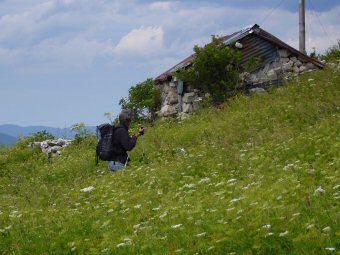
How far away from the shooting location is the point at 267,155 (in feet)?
42.7

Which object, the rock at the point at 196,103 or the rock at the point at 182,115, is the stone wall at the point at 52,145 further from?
the rock at the point at 196,103

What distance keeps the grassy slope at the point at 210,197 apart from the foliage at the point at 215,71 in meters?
6.91

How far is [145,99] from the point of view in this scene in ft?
103

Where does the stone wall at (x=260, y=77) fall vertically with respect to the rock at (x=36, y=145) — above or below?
above

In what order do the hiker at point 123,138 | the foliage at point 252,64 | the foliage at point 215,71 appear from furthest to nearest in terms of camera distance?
the foliage at point 252,64 → the foliage at point 215,71 → the hiker at point 123,138

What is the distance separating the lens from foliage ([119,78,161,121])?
102ft

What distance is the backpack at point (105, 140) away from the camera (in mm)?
→ 14242

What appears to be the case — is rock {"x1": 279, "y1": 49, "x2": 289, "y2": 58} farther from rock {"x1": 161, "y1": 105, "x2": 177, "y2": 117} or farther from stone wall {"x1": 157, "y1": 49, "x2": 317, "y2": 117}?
rock {"x1": 161, "y1": 105, "x2": 177, "y2": 117}

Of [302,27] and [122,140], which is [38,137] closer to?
[122,140]

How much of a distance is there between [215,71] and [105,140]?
13135 millimetres

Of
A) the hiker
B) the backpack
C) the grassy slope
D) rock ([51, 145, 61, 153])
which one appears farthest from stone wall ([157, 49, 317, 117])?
the backpack

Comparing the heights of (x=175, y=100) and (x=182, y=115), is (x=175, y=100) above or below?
above

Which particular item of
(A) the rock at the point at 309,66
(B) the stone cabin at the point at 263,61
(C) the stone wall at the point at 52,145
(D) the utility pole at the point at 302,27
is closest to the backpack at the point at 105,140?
(C) the stone wall at the point at 52,145

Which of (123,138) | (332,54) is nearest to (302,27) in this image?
(332,54)
